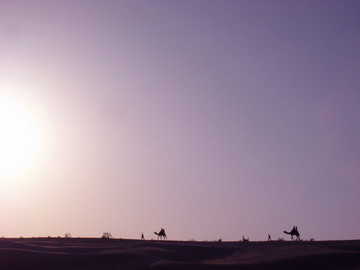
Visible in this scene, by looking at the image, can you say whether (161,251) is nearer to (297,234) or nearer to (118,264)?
(118,264)

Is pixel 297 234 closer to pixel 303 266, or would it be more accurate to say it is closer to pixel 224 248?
pixel 224 248

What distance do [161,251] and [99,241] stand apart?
10.6m

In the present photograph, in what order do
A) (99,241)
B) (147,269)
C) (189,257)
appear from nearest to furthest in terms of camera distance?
1. (147,269)
2. (189,257)
3. (99,241)

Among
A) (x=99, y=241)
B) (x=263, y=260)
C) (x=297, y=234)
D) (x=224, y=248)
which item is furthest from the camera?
(x=297, y=234)

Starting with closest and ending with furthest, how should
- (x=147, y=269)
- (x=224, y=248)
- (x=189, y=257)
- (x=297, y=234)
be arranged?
(x=147, y=269)
(x=189, y=257)
(x=224, y=248)
(x=297, y=234)

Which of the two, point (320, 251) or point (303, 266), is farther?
point (320, 251)

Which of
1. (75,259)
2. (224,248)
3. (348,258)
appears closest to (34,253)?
(75,259)

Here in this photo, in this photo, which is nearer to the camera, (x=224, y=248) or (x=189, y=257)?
(x=189, y=257)

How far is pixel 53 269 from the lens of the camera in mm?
22844

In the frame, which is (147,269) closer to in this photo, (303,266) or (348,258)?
(303,266)

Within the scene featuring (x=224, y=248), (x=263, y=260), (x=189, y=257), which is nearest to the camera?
(x=263, y=260)

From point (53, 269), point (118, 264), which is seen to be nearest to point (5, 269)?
point (53, 269)

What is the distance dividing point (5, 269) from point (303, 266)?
42.4 ft

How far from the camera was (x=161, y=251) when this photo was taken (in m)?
27.2
